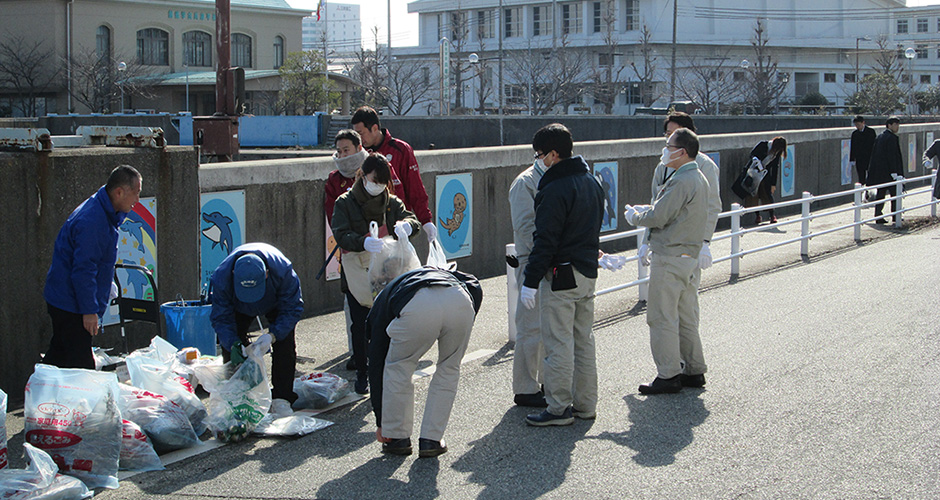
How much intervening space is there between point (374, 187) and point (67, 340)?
2.29m

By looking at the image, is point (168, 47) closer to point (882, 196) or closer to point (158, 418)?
point (882, 196)

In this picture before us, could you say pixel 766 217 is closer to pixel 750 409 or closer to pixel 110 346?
pixel 750 409

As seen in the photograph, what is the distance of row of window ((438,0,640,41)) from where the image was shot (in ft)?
255

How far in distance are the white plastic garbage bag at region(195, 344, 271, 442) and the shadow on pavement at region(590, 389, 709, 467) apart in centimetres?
221

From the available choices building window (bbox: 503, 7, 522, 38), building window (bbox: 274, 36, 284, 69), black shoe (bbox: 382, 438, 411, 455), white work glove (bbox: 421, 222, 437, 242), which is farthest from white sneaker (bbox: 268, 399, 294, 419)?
building window (bbox: 503, 7, 522, 38)

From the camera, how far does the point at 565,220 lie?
583 cm

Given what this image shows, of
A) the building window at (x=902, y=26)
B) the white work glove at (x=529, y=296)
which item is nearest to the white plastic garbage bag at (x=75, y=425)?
the white work glove at (x=529, y=296)

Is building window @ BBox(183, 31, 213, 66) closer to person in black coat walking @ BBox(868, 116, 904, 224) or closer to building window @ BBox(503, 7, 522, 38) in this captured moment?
building window @ BBox(503, 7, 522, 38)

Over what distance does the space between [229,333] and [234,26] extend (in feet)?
224

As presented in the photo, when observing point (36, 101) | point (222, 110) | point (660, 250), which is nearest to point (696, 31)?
point (36, 101)

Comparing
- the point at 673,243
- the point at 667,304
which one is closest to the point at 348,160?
the point at 673,243

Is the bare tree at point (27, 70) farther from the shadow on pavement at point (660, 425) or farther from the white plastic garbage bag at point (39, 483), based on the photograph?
the shadow on pavement at point (660, 425)

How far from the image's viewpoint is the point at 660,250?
22.0 ft

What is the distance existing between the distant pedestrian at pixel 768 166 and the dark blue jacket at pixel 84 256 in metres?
13.4
